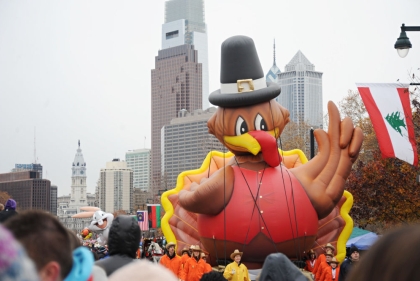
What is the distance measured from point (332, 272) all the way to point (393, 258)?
12417 mm

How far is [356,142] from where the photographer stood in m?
15.4

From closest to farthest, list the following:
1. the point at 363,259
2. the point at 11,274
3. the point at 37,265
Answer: the point at 11,274
the point at 363,259
the point at 37,265

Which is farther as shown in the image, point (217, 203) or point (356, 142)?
point (356, 142)

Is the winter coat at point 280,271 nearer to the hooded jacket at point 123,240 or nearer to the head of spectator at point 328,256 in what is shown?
the hooded jacket at point 123,240

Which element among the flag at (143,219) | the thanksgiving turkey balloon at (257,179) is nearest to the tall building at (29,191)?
the flag at (143,219)

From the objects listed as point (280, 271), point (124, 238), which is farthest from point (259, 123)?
point (280, 271)

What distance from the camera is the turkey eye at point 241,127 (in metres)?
14.7

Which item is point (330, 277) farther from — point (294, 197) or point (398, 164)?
point (398, 164)

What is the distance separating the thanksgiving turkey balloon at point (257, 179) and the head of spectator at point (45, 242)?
38.0 feet

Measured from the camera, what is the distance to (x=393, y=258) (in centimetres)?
184

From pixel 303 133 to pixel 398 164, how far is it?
1045 inches

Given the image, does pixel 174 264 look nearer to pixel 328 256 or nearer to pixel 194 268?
pixel 194 268

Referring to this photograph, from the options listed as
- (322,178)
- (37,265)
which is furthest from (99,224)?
(37,265)

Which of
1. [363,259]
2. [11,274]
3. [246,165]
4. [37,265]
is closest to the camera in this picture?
[11,274]
